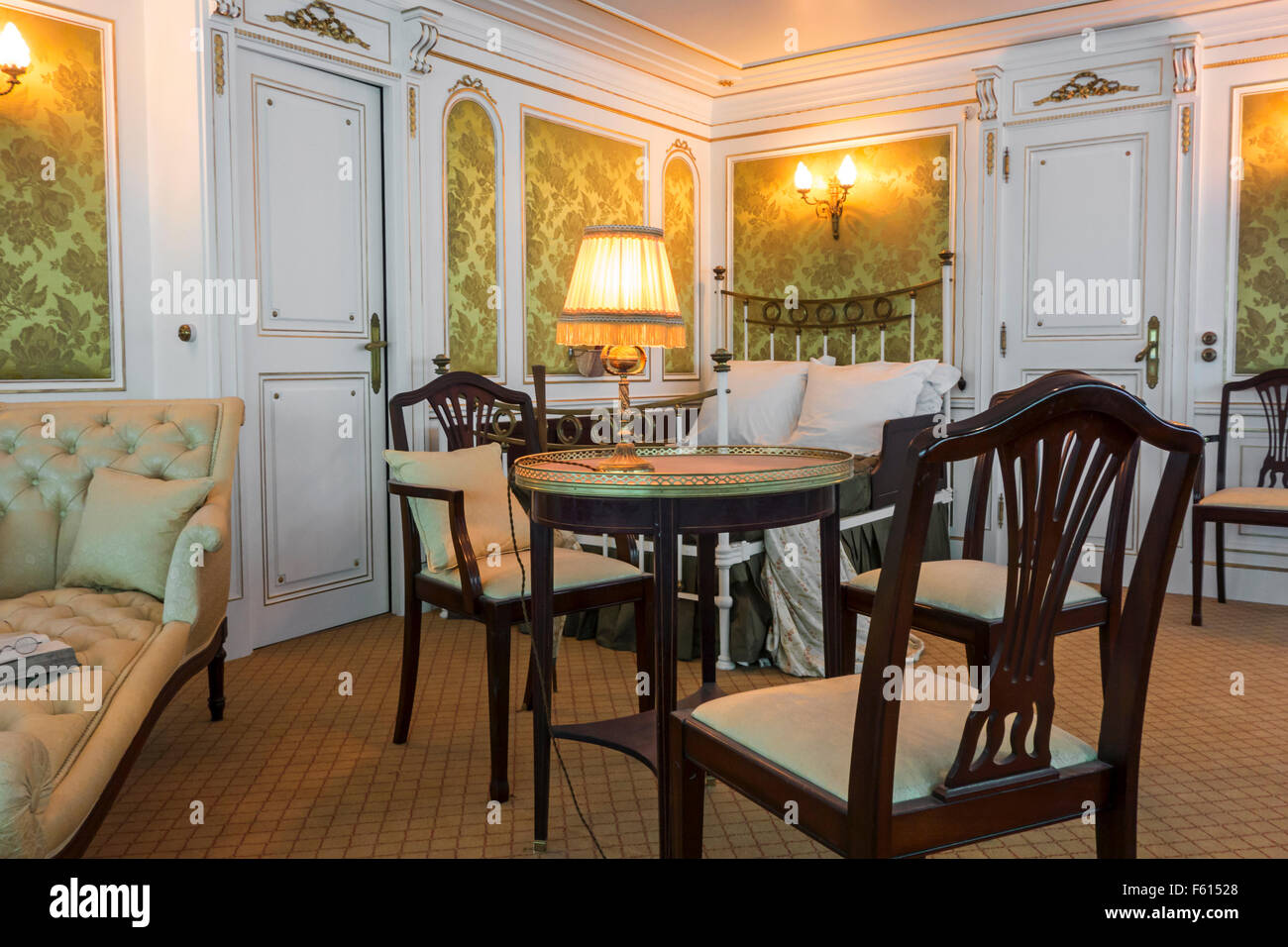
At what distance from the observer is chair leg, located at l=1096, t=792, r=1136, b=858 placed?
142cm

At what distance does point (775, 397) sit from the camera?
195 inches

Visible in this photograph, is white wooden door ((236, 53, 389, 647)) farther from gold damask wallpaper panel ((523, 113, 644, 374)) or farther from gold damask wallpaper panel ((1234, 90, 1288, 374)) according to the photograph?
gold damask wallpaper panel ((1234, 90, 1288, 374))

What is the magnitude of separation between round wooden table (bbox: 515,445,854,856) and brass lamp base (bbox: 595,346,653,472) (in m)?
0.05

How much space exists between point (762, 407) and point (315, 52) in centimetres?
249

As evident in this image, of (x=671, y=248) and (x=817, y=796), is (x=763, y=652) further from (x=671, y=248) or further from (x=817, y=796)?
(x=671, y=248)

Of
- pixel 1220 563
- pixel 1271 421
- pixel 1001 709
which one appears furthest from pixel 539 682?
pixel 1271 421

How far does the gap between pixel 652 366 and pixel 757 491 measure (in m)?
3.87

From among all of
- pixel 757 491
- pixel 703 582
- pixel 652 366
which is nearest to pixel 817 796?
pixel 757 491

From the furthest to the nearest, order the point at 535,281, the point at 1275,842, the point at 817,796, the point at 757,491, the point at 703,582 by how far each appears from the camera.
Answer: the point at 535,281 < the point at 703,582 < the point at 1275,842 < the point at 757,491 < the point at 817,796

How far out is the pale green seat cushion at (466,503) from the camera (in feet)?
8.66

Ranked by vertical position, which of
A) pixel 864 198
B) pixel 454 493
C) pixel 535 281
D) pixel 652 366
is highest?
pixel 864 198

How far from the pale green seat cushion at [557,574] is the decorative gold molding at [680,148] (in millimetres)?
3572

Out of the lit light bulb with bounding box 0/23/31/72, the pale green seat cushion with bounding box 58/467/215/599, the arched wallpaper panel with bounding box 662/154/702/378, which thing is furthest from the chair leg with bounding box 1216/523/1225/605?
the lit light bulb with bounding box 0/23/31/72

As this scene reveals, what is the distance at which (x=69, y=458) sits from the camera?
8.92ft
